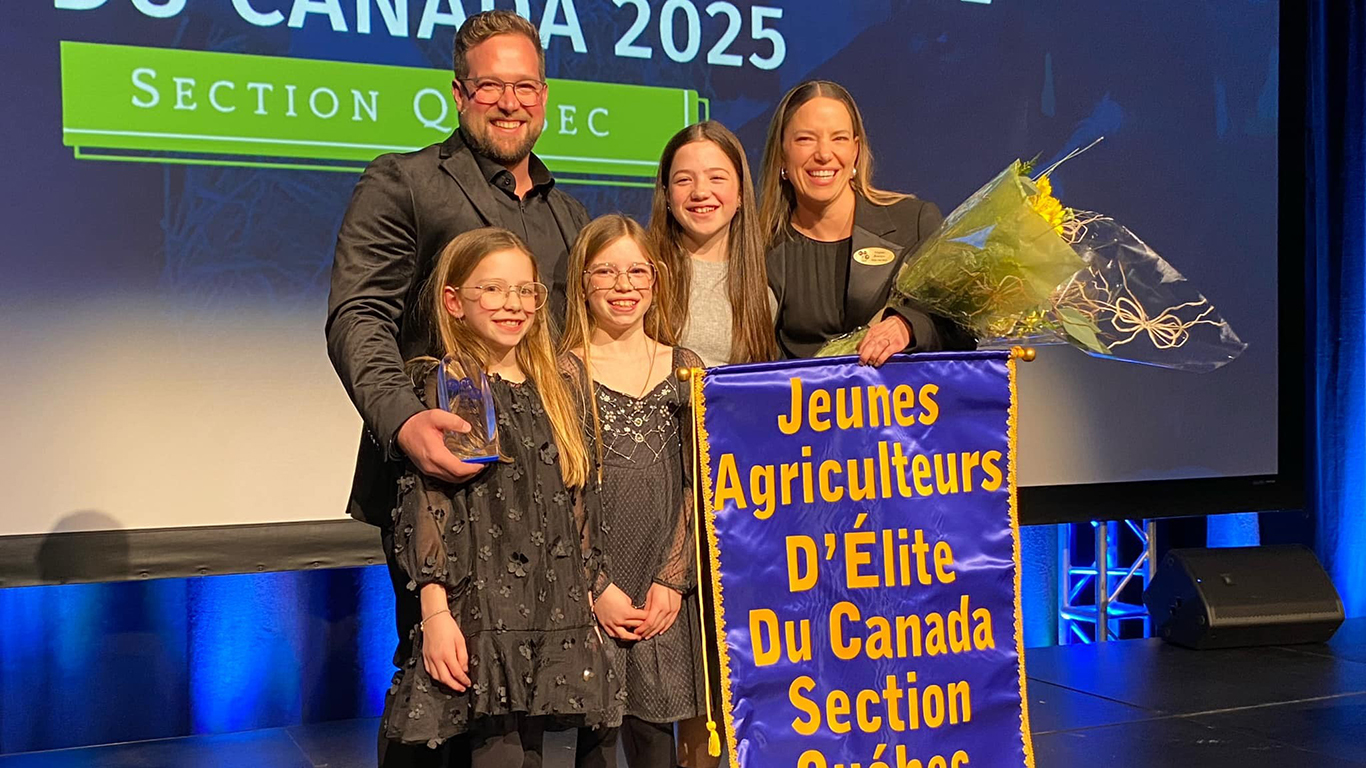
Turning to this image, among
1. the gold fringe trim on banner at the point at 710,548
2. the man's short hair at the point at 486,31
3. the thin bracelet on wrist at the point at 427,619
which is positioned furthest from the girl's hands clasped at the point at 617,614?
the man's short hair at the point at 486,31

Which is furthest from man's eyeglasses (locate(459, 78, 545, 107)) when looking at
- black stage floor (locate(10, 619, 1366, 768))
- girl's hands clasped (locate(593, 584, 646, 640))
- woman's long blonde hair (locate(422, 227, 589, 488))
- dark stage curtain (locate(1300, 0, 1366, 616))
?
dark stage curtain (locate(1300, 0, 1366, 616))

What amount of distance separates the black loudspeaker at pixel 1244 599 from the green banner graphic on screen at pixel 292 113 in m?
2.34

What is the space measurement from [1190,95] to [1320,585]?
5.83 feet

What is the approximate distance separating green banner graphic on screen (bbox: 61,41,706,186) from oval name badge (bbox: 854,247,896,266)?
1582 mm

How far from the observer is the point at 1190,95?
4.73m

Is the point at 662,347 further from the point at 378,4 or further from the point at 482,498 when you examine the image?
the point at 378,4

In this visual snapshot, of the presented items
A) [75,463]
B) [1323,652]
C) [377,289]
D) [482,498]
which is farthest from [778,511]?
[1323,652]

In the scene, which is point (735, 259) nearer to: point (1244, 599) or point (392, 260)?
point (392, 260)

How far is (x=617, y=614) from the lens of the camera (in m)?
2.24

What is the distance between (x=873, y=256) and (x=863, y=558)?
0.56m

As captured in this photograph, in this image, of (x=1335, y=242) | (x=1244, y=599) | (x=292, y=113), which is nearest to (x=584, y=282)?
(x=292, y=113)

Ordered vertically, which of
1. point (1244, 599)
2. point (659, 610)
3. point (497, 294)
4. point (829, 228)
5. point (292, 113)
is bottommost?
point (1244, 599)

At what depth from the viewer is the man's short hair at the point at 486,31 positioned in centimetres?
226

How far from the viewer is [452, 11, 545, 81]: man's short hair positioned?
89.0 inches
